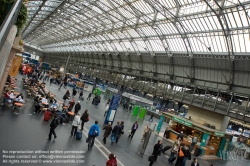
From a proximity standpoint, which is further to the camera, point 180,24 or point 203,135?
point 180,24

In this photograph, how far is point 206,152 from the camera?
878 inches

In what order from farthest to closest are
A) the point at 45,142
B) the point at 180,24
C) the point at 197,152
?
the point at 180,24
the point at 197,152
the point at 45,142

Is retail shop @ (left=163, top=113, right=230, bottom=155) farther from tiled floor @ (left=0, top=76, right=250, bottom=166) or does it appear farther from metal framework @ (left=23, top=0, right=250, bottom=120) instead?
tiled floor @ (left=0, top=76, right=250, bottom=166)

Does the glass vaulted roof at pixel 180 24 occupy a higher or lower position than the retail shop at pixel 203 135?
higher

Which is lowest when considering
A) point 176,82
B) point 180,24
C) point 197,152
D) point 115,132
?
point 197,152

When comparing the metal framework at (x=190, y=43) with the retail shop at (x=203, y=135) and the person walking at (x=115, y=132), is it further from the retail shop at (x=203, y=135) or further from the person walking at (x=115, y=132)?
the person walking at (x=115, y=132)

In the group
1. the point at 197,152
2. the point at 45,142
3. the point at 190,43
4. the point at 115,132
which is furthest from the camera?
the point at 190,43

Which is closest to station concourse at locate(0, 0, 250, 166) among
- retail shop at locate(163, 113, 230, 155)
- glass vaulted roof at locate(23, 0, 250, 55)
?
retail shop at locate(163, 113, 230, 155)

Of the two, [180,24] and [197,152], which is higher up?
[180,24]

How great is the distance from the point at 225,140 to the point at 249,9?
13673 mm

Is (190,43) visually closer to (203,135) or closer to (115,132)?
(203,135)

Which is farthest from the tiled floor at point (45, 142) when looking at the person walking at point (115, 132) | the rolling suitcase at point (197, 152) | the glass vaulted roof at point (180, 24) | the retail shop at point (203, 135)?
the glass vaulted roof at point (180, 24)

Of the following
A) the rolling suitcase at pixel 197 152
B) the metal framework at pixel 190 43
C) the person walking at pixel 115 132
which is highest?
the metal framework at pixel 190 43

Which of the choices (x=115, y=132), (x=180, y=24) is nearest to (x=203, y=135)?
(x=115, y=132)
